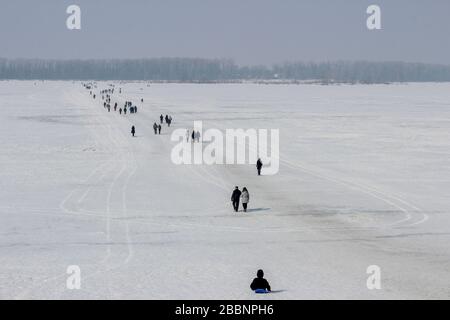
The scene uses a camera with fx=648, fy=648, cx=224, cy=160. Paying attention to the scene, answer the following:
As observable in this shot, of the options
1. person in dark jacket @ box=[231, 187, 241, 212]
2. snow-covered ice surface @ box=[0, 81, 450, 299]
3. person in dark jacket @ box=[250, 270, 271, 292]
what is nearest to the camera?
person in dark jacket @ box=[250, 270, 271, 292]

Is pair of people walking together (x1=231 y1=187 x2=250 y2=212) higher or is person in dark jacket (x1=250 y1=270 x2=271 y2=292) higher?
pair of people walking together (x1=231 y1=187 x2=250 y2=212)

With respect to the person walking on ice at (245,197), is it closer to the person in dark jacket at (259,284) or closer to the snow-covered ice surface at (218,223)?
the snow-covered ice surface at (218,223)

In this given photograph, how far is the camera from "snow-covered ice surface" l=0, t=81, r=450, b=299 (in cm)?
1164

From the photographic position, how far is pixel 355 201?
64.2 feet

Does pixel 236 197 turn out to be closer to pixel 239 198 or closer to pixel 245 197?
pixel 239 198

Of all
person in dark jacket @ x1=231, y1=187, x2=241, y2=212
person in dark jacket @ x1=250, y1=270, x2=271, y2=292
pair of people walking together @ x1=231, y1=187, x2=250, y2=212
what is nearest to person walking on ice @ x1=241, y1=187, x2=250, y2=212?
pair of people walking together @ x1=231, y1=187, x2=250, y2=212

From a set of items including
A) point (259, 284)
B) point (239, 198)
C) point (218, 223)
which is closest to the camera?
point (259, 284)

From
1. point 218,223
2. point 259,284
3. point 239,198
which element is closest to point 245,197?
point 239,198

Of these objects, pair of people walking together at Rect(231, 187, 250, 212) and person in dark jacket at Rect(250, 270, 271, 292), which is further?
pair of people walking together at Rect(231, 187, 250, 212)

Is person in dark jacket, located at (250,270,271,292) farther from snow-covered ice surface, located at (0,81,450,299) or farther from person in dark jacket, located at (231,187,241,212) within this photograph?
person in dark jacket, located at (231,187,241,212)

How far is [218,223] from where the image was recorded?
16672 millimetres

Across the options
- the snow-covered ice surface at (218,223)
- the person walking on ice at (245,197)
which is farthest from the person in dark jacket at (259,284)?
the person walking on ice at (245,197)

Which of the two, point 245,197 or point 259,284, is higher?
point 245,197

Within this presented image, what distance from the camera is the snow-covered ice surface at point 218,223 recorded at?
38.2 feet
